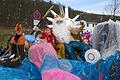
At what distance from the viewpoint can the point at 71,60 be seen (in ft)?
18.6

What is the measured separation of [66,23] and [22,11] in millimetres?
19591

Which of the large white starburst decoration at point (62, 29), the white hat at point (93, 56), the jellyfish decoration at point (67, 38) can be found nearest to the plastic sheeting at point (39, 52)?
the white hat at point (93, 56)

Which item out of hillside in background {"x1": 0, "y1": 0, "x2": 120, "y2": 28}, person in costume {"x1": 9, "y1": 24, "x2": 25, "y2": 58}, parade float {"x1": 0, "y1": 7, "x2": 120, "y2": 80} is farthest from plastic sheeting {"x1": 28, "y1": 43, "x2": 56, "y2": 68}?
hillside in background {"x1": 0, "y1": 0, "x2": 120, "y2": 28}

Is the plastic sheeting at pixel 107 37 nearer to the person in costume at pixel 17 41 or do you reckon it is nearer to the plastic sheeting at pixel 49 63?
the person in costume at pixel 17 41

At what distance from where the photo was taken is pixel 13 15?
1035 inches

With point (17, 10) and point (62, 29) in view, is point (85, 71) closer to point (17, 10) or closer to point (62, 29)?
point (62, 29)

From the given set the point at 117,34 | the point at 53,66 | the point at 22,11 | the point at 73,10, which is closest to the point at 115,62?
the point at 117,34

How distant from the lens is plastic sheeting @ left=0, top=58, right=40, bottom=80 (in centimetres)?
463

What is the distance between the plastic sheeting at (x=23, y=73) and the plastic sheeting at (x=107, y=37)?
1417 millimetres

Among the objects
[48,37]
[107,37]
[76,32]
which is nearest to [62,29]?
[76,32]

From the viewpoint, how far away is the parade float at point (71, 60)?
3902mm

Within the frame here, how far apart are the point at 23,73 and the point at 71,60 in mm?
979


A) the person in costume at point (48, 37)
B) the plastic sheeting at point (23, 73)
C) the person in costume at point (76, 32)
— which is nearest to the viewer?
the plastic sheeting at point (23, 73)

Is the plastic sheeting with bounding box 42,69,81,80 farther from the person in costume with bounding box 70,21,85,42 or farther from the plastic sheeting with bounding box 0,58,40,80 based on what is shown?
the person in costume with bounding box 70,21,85,42
